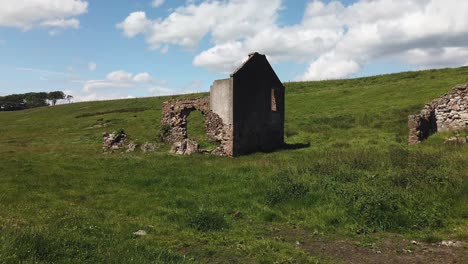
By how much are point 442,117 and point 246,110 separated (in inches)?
452

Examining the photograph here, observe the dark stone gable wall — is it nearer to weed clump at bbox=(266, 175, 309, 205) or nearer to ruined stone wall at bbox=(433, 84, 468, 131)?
ruined stone wall at bbox=(433, 84, 468, 131)

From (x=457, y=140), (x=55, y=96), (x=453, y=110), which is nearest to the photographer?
(x=457, y=140)

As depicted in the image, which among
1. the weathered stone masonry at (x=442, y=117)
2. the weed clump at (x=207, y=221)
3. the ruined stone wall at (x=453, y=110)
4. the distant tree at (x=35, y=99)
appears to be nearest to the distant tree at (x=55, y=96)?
the distant tree at (x=35, y=99)

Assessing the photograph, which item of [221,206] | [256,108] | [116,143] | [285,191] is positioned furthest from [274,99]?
[221,206]

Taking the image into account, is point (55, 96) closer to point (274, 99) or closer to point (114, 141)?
point (114, 141)

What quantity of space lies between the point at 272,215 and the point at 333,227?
6.17 feet

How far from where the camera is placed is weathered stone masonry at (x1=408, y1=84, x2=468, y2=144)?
68.6 feet

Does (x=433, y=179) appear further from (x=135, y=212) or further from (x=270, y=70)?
(x=270, y=70)

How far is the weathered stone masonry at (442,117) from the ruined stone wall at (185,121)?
1031cm

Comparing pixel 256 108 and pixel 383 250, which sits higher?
pixel 256 108

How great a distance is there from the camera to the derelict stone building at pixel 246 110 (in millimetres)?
23578

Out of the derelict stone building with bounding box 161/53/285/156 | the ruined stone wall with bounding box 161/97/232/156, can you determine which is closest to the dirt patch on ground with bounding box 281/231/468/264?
the derelict stone building with bounding box 161/53/285/156

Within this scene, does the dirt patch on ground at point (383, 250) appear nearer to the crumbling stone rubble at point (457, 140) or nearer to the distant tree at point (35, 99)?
the crumbling stone rubble at point (457, 140)

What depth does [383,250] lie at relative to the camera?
8.30m
